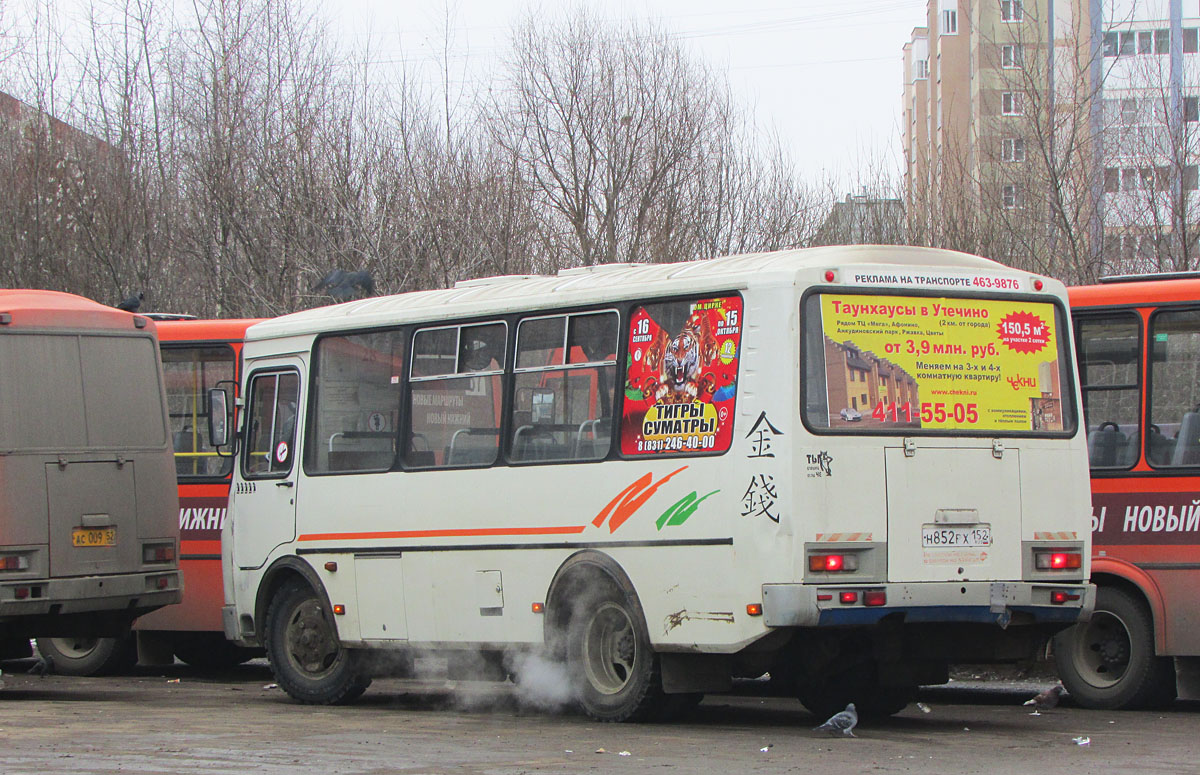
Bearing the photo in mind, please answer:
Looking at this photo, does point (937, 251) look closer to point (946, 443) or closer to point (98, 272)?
point (946, 443)

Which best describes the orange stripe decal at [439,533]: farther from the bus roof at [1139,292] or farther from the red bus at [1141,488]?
the bus roof at [1139,292]

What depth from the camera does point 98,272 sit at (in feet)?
94.4

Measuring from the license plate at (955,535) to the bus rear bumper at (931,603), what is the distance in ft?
0.76

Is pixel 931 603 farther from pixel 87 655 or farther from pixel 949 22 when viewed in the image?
pixel 949 22

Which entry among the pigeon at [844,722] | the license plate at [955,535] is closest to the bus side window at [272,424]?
the pigeon at [844,722]

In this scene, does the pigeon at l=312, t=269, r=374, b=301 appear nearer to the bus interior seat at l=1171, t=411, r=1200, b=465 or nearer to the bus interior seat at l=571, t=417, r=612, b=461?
the bus interior seat at l=571, t=417, r=612, b=461

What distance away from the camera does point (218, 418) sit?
1381 cm

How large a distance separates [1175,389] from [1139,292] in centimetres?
73

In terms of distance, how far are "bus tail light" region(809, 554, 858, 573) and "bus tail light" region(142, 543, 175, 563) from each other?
6429mm

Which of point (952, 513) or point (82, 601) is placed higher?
point (952, 513)

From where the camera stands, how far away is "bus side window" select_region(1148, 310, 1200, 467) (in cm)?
1209

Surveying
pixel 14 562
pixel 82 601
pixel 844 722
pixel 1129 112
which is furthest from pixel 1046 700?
pixel 1129 112

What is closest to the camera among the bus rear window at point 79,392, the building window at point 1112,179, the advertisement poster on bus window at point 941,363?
the advertisement poster on bus window at point 941,363

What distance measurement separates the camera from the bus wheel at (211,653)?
1692cm
